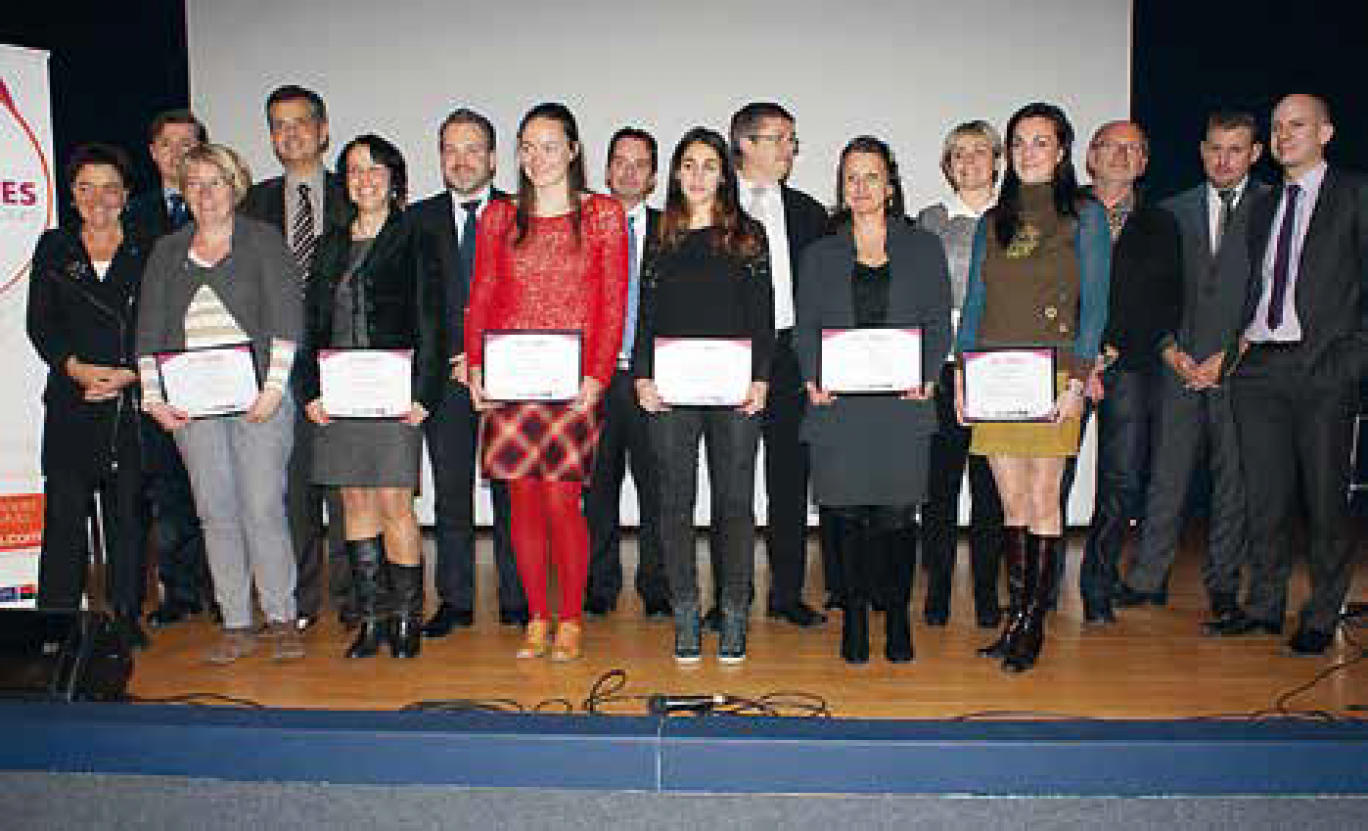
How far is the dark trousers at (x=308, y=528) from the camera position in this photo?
3.69 metres

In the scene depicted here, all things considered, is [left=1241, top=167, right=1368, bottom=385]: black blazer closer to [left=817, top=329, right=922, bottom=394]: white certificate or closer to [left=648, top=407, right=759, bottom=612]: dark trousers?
[left=817, top=329, right=922, bottom=394]: white certificate

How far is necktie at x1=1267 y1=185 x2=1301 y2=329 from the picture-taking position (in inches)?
131

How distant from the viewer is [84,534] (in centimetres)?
345

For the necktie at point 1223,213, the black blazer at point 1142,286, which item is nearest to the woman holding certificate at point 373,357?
the black blazer at point 1142,286

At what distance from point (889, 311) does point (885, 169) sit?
16.1 inches

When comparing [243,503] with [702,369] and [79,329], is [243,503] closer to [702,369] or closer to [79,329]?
[79,329]

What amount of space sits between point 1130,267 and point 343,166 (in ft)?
8.55

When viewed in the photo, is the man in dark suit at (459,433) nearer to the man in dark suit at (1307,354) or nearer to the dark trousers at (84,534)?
the dark trousers at (84,534)

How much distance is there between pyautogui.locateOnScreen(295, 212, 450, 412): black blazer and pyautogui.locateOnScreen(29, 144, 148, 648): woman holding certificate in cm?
62

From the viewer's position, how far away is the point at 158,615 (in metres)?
3.76

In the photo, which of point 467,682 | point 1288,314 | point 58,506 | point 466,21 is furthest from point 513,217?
point 466,21

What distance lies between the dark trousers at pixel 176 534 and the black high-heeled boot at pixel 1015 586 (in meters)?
2.72

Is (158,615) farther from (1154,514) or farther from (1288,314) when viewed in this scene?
(1288,314)

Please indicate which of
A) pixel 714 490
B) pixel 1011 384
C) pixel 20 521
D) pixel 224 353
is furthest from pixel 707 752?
pixel 20 521
